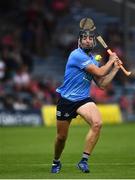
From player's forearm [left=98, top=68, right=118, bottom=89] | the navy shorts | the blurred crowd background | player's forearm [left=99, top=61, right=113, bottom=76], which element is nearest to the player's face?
player's forearm [left=99, top=61, right=113, bottom=76]

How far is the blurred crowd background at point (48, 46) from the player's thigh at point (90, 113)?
706 inches

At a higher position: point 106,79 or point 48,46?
point 48,46

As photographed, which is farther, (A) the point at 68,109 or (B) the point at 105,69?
(A) the point at 68,109

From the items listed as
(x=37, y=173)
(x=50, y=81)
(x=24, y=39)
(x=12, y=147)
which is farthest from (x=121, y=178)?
(x=24, y=39)

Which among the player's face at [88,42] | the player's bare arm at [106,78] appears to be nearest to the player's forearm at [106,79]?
the player's bare arm at [106,78]

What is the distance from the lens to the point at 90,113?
1414 cm

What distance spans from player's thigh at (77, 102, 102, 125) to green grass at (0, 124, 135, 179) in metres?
0.87

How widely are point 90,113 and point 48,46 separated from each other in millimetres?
23095

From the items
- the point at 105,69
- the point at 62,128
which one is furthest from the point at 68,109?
the point at 105,69

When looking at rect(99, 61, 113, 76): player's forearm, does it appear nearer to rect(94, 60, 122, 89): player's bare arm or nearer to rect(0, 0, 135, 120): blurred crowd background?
rect(94, 60, 122, 89): player's bare arm

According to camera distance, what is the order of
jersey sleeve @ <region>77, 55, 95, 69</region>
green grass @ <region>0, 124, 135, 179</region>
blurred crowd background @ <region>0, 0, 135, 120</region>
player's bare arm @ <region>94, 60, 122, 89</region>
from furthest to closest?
blurred crowd background @ <region>0, 0, 135, 120</region> < player's bare arm @ <region>94, 60, 122, 89</region> < jersey sleeve @ <region>77, 55, 95, 69</region> < green grass @ <region>0, 124, 135, 179</region>

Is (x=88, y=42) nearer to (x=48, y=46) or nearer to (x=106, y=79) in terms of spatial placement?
(x=106, y=79)

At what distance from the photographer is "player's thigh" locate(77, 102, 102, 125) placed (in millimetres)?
14078

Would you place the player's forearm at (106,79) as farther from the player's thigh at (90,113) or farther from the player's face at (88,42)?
the player's face at (88,42)
